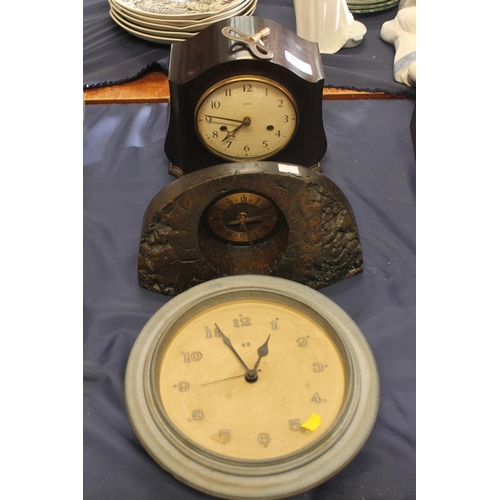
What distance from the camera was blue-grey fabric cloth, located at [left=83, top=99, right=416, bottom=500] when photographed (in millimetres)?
1388

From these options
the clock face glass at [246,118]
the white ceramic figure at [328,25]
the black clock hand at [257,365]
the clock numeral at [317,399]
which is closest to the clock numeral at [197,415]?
the black clock hand at [257,365]

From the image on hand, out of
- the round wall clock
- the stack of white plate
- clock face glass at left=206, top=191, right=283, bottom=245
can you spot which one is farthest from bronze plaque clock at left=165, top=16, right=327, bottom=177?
the round wall clock

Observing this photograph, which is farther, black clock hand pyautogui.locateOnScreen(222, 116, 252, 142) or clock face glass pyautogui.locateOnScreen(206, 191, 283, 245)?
black clock hand pyautogui.locateOnScreen(222, 116, 252, 142)

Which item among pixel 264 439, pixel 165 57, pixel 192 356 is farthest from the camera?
pixel 165 57

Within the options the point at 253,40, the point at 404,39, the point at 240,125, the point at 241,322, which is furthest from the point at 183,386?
the point at 404,39

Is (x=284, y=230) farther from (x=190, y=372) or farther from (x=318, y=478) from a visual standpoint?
(x=318, y=478)

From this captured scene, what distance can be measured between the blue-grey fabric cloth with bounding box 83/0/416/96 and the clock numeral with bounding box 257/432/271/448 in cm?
145

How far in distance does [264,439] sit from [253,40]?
3.45 feet

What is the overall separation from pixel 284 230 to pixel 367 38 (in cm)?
120

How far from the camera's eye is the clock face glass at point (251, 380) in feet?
4.19

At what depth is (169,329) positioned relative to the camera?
4.60ft

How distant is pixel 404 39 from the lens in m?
2.46

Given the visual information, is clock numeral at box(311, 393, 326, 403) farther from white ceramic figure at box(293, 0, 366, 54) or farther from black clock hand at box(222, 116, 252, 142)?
white ceramic figure at box(293, 0, 366, 54)

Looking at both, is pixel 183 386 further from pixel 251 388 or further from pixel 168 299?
pixel 168 299
